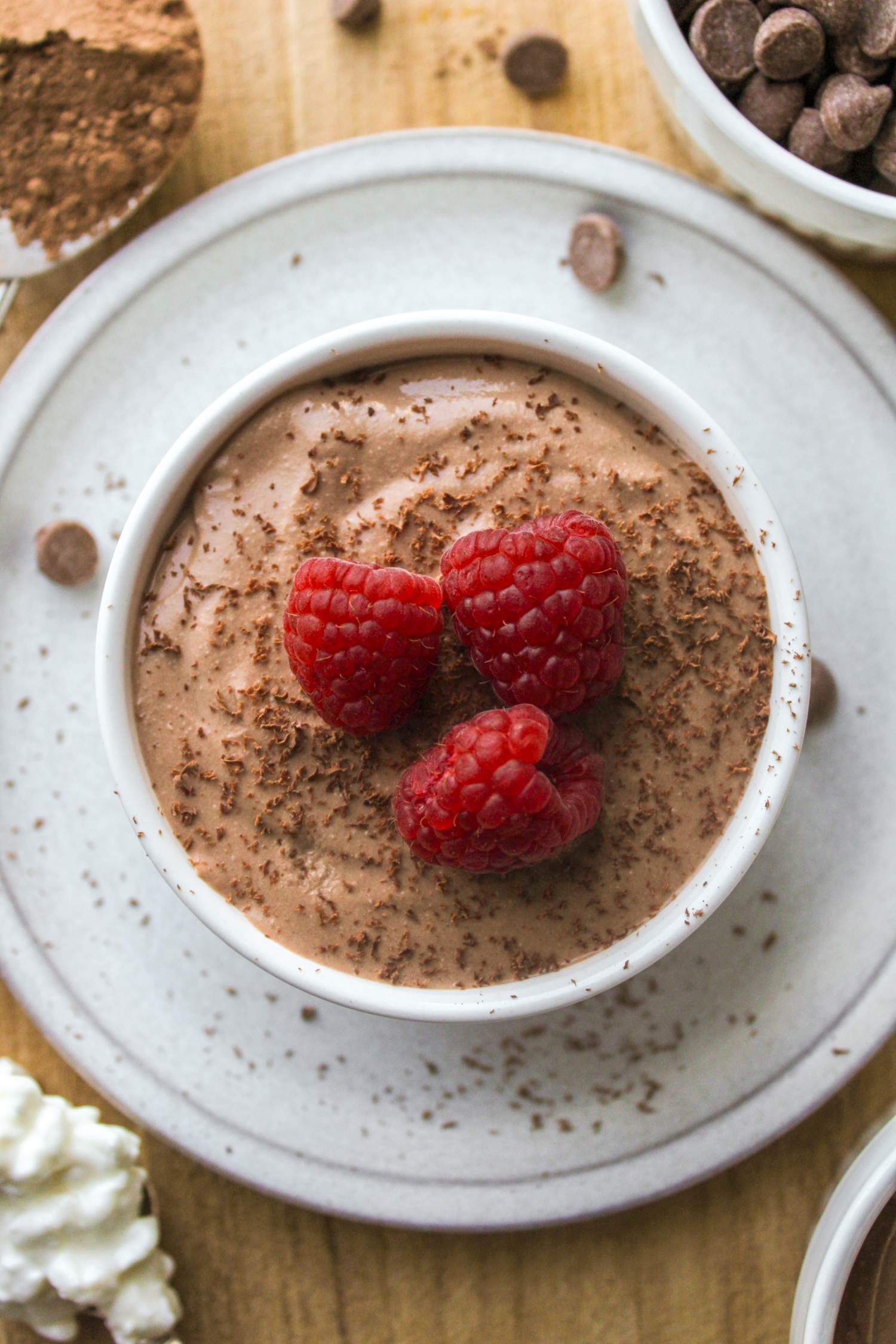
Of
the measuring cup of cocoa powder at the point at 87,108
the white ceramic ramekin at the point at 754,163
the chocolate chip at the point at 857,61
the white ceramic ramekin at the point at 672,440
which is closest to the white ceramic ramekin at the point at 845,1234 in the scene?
the white ceramic ramekin at the point at 672,440

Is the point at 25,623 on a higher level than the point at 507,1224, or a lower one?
higher

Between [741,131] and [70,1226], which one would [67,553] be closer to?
[70,1226]

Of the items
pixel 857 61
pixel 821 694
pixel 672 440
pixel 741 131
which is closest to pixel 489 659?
pixel 672 440

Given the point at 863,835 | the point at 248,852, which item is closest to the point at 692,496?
the point at 863,835

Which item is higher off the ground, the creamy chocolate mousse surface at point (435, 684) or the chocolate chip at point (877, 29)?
the chocolate chip at point (877, 29)

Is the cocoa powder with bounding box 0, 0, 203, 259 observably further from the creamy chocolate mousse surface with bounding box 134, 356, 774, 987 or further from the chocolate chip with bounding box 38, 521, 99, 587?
the creamy chocolate mousse surface with bounding box 134, 356, 774, 987

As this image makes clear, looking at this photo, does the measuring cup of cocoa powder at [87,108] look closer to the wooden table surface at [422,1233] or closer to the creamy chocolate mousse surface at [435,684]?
the wooden table surface at [422,1233]

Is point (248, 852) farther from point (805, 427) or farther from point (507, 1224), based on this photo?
point (805, 427)
